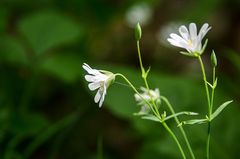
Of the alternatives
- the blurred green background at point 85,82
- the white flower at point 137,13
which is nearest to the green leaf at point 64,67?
the blurred green background at point 85,82

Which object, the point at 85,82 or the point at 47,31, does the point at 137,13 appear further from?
the point at 85,82

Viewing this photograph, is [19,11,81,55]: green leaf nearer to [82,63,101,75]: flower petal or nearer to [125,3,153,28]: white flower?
[125,3,153,28]: white flower

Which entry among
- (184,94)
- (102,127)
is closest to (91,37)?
(102,127)

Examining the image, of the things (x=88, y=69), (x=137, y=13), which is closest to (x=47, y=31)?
(x=137, y=13)

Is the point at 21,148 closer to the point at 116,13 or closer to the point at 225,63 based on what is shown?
the point at 116,13

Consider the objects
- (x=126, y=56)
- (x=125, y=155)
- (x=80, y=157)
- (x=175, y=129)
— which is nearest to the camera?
(x=175, y=129)

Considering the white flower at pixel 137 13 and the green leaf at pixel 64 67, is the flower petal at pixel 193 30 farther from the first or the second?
the white flower at pixel 137 13
